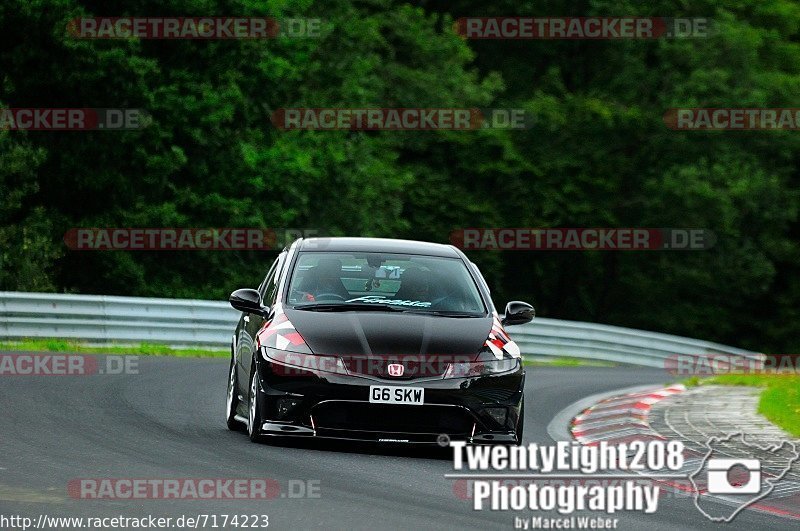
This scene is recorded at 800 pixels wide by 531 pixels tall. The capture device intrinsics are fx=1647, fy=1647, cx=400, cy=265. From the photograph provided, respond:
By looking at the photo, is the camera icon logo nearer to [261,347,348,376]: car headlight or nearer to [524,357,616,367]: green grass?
[261,347,348,376]: car headlight

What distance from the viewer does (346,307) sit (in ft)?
39.3

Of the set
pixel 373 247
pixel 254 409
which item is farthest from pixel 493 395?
pixel 373 247

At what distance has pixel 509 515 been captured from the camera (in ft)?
29.2

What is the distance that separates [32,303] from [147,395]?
28.3 feet

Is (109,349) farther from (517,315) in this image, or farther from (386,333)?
(386,333)

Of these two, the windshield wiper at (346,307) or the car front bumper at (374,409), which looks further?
the windshield wiper at (346,307)

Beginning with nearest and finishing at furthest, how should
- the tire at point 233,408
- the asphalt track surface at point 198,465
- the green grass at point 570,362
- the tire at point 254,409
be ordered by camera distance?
the asphalt track surface at point 198,465 < the tire at point 254,409 < the tire at point 233,408 < the green grass at point 570,362

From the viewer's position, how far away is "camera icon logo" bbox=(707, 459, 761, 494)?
1065 centimetres

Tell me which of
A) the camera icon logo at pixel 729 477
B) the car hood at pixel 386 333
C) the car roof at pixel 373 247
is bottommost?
the camera icon logo at pixel 729 477

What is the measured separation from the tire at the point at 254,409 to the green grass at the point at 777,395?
17.0 feet

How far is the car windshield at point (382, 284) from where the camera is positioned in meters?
12.2

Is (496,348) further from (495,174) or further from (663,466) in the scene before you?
(495,174)

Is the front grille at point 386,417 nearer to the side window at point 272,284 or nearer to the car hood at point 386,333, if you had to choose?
the car hood at point 386,333

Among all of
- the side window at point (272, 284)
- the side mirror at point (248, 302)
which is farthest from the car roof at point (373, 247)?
the side mirror at point (248, 302)
